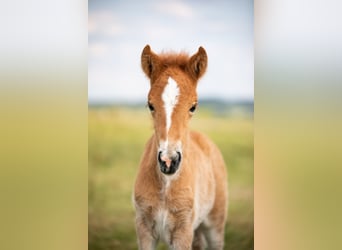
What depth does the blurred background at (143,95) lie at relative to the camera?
7.54 ft

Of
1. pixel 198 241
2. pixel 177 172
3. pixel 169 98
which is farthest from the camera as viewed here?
pixel 198 241

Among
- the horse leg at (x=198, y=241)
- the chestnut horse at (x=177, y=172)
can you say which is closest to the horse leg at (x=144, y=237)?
the chestnut horse at (x=177, y=172)

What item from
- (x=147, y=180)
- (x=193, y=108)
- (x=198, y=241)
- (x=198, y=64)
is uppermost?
(x=198, y=64)

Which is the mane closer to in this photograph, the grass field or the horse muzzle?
the grass field

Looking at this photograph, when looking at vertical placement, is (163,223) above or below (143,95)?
below

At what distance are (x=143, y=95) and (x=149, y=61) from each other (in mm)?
159

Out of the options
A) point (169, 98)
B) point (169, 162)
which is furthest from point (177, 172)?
point (169, 98)

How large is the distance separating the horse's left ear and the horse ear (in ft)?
0.50

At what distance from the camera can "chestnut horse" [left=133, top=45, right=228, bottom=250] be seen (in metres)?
2.11

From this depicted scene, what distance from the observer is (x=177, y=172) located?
221cm

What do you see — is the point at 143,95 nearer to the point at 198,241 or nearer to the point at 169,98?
the point at 169,98
